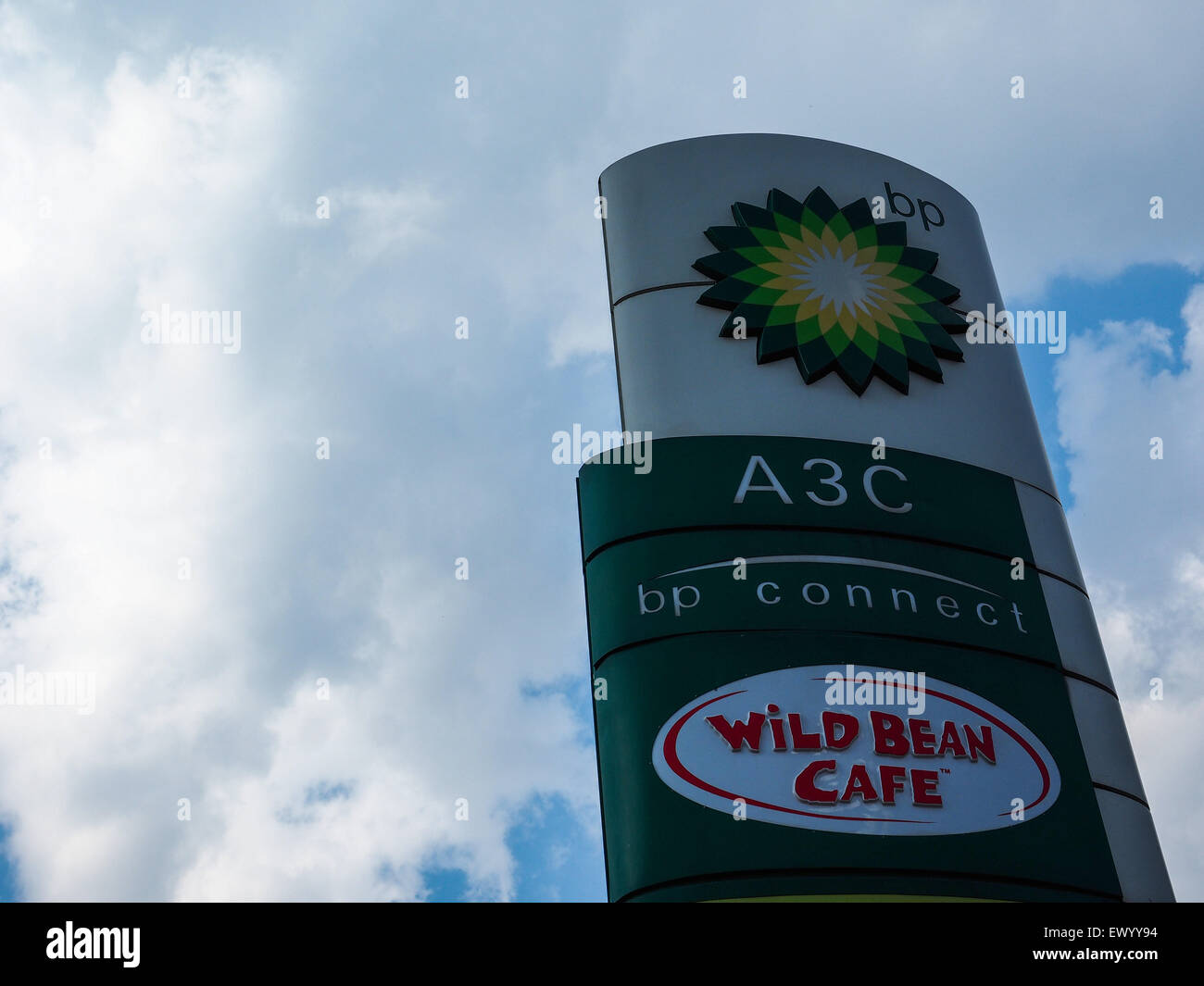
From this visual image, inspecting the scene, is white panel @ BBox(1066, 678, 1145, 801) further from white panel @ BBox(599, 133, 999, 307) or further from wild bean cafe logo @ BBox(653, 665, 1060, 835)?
white panel @ BBox(599, 133, 999, 307)

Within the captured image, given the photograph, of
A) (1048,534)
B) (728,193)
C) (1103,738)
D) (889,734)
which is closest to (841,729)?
(889,734)

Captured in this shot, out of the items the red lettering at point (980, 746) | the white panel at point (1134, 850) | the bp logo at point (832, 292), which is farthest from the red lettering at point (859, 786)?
the bp logo at point (832, 292)

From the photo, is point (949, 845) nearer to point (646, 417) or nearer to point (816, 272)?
point (646, 417)

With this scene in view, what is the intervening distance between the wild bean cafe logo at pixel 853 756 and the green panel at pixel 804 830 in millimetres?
111

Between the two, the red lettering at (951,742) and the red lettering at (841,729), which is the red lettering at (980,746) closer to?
the red lettering at (951,742)

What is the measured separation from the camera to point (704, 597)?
412 inches

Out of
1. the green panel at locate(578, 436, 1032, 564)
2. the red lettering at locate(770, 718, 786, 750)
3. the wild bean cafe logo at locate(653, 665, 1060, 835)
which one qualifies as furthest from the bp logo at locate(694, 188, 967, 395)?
the red lettering at locate(770, 718, 786, 750)

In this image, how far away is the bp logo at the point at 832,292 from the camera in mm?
12707

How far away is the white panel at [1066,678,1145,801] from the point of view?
11.2 meters

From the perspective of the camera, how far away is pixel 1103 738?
11438mm

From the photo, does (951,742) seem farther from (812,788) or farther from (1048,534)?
(1048,534)

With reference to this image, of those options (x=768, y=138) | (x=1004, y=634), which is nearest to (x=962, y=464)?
(x=1004, y=634)

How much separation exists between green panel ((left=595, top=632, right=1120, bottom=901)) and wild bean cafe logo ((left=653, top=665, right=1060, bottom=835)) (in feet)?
0.36
